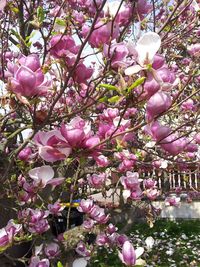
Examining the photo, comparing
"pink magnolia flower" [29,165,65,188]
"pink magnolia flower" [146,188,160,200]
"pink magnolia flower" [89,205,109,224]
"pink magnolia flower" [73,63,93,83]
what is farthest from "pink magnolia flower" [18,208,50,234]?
"pink magnolia flower" [73,63,93,83]

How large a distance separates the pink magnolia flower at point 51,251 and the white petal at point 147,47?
94.4 inches

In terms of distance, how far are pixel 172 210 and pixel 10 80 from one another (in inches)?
408

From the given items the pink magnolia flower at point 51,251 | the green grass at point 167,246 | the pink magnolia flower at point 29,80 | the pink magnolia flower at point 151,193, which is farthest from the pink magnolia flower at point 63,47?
the green grass at point 167,246

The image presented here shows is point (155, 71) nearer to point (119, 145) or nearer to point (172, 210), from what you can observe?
point (119, 145)

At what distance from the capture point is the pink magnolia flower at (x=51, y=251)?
10.5 ft

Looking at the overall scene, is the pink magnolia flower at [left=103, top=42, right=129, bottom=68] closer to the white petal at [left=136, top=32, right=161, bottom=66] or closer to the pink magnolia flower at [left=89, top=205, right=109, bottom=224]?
the white petal at [left=136, top=32, right=161, bottom=66]

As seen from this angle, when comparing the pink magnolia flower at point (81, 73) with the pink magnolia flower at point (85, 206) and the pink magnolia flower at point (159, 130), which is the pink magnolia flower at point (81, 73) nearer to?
→ the pink magnolia flower at point (159, 130)

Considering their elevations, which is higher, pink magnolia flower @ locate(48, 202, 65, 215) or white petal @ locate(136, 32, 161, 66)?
white petal @ locate(136, 32, 161, 66)

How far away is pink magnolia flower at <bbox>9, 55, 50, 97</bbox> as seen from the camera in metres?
1.17

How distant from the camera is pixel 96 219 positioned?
348 centimetres

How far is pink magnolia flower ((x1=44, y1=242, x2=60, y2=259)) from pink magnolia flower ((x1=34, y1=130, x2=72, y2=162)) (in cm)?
220

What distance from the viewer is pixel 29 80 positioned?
1.17 m

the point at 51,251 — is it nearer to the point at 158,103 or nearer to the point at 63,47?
the point at 63,47

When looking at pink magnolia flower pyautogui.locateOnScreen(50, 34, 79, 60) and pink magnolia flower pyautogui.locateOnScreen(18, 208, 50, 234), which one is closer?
pink magnolia flower pyautogui.locateOnScreen(50, 34, 79, 60)
